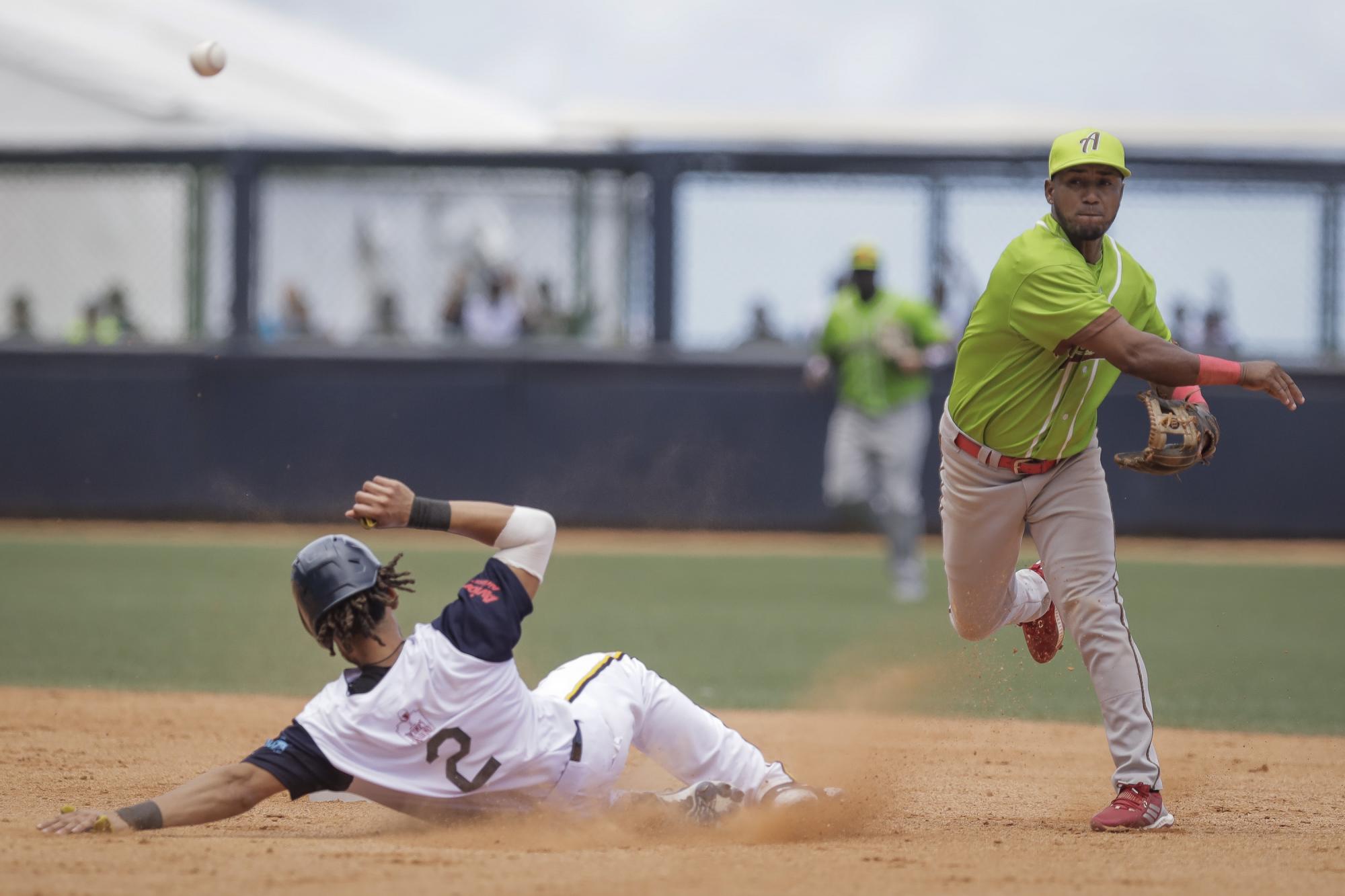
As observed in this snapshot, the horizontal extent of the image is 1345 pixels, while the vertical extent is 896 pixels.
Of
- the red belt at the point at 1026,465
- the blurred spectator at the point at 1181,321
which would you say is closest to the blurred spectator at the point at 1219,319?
the blurred spectator at the point at 1181,321

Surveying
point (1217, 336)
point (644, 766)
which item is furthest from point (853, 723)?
point (1217, 336)

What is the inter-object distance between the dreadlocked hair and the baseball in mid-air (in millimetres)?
4170

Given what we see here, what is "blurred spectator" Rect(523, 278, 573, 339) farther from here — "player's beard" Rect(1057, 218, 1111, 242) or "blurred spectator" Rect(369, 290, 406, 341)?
"player's beard" Rect(1057, 218, 1111, 242)

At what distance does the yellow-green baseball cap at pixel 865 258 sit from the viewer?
11.0 m

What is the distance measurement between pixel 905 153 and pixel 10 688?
9745 mm

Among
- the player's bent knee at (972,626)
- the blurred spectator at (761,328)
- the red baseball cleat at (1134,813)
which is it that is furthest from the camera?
the blurred spectator at (761,328)

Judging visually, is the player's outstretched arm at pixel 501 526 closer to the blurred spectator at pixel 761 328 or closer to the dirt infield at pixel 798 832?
the dirt infield at pixel 798 832

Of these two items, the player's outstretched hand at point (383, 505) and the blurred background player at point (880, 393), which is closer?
the player's outstretched hand at point (383, 505)

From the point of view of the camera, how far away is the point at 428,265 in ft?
50.2

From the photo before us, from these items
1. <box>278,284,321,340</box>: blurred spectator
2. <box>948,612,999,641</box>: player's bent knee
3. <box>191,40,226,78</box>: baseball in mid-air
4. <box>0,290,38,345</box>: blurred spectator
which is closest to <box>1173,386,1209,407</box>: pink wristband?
<box>948,612,999,641</box>: player's bent knee

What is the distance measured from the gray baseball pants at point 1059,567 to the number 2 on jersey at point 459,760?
1.84m

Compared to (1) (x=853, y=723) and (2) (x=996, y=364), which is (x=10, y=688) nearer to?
(1) (x=853, y=723)

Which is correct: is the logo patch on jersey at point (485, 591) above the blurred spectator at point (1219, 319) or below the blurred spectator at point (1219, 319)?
below

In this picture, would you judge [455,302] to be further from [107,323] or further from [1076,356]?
[1076,356]
